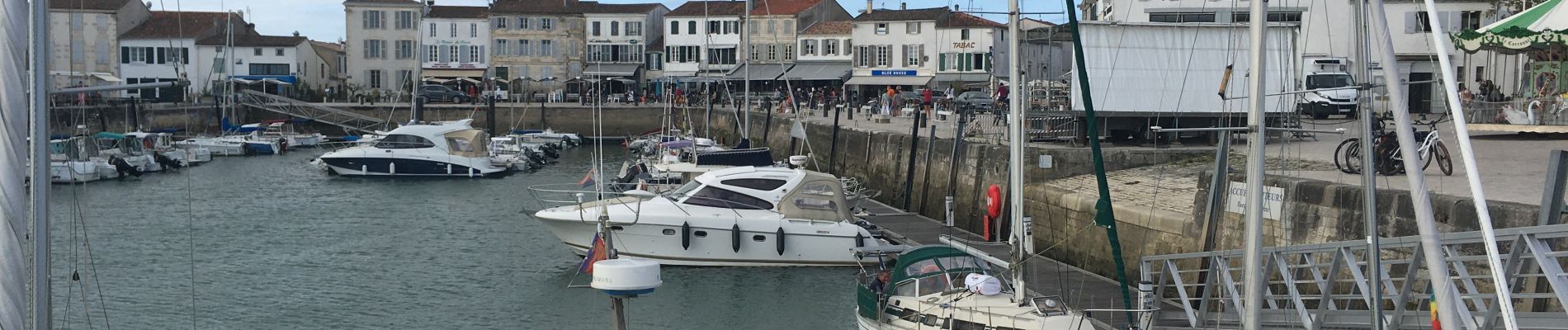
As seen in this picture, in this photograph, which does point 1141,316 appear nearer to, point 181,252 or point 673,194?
point 673,194

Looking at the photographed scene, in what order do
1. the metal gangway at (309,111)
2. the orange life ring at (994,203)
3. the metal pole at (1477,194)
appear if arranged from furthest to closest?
the metal gangway at (309,111)
the orange life ring at (994,203)
the metal pole at (1477,194)

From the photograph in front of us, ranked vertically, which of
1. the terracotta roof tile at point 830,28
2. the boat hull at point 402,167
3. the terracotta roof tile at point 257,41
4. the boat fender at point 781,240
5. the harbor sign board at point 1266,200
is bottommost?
the boat fender at point 781,240

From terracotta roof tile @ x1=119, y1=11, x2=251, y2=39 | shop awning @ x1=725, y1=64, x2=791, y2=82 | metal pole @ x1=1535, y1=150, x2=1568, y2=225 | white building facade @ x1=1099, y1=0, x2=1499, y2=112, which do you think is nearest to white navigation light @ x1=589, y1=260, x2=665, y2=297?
metal pole @ x1=1535, y1=150, x2=1568, y2=225

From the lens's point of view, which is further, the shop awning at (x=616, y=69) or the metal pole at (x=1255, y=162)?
the shop awning at (x=616, y=69)

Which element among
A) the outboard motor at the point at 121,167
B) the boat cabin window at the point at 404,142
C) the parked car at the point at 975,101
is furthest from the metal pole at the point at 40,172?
the outboard motor at the point at 121,167

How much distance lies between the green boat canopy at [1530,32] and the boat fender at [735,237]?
47.7ft

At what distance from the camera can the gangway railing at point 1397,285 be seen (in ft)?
36.6

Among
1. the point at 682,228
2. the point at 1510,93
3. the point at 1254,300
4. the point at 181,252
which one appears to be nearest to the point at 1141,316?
the point at 1254,300

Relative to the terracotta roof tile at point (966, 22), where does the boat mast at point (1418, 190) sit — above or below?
below

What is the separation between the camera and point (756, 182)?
24922mm

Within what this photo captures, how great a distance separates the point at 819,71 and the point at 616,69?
14.3m

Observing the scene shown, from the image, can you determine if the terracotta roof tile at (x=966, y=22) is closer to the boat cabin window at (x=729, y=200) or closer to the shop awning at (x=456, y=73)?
the shop awning at (x=456, y=73)

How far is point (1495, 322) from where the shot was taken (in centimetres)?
1210

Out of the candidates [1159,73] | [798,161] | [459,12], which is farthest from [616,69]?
[1159,73]
